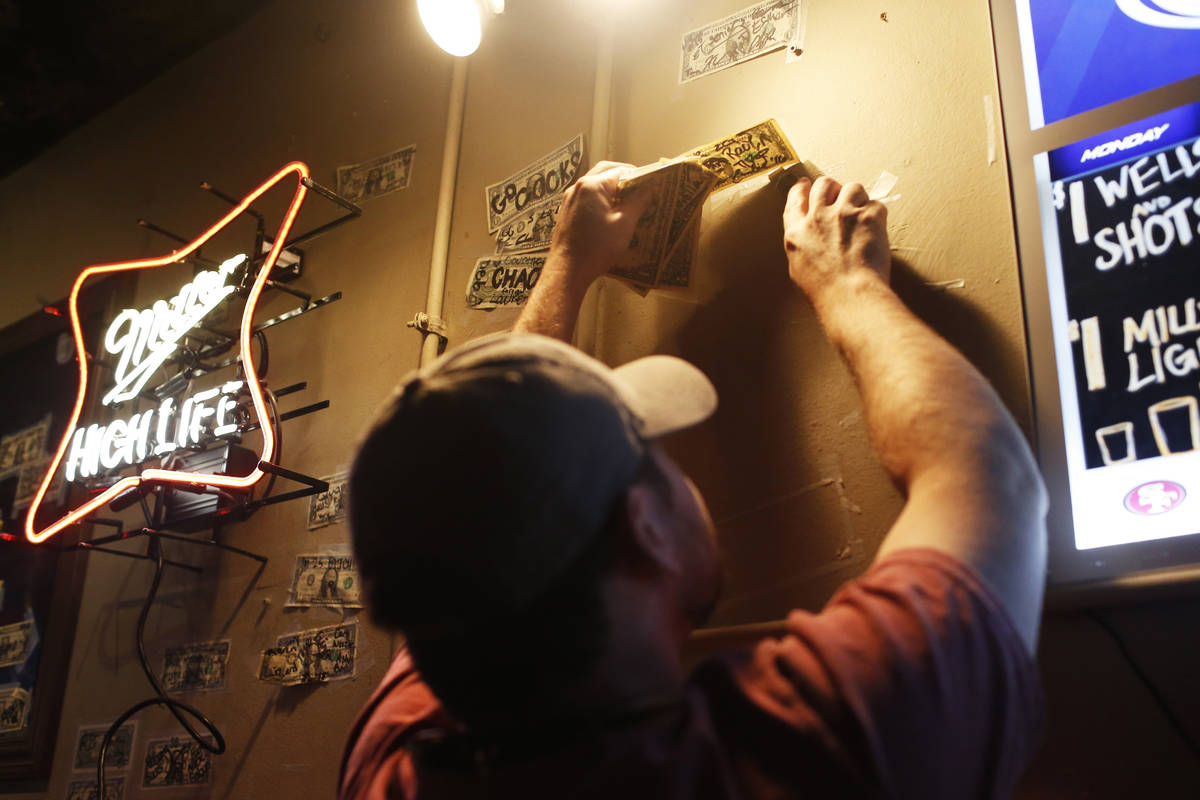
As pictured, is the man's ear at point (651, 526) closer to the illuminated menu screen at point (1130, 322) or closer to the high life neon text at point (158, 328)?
the illuminated menu screen at point (1130, 322)

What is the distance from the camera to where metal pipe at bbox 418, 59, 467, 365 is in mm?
2156

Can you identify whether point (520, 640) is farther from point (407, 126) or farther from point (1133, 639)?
point (407, 126)

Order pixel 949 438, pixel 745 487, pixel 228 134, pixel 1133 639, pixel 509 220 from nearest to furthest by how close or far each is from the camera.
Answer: pixel 949 438
pixel 1133 639
pixel 745 487
pixel 509 220
pixel 228 134

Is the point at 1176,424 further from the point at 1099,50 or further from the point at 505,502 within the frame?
the point at 505,502

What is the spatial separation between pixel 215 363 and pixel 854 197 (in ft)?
6.60

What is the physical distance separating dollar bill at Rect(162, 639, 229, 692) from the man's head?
1.64 meters

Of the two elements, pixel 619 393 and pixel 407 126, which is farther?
pixel 407 126

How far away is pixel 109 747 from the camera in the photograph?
2455 millimetres

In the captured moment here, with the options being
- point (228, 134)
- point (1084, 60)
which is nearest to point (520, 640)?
point (1084, 60)

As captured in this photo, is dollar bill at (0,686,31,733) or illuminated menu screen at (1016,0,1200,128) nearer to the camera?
illuminated menu screen at (1016,0,1200,128)

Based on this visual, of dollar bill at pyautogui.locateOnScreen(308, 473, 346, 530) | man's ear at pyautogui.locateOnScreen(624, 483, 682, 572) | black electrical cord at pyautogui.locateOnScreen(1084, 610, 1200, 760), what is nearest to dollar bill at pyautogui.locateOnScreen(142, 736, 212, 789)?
dollar bill at pyautogui.locateOnScreen(308, 473, 346, 530)

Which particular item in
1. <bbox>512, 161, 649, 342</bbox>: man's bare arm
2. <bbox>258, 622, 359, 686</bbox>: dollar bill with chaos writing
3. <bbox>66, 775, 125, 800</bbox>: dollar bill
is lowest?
<bbox>66, 775, 125, 800</bbox>: dollar bill

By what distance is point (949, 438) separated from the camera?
975 millimetres

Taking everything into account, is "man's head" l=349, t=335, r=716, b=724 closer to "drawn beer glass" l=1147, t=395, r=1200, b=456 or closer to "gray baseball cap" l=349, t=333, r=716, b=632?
"gray baseball cap" l=349, t=333, r=716, b=632
